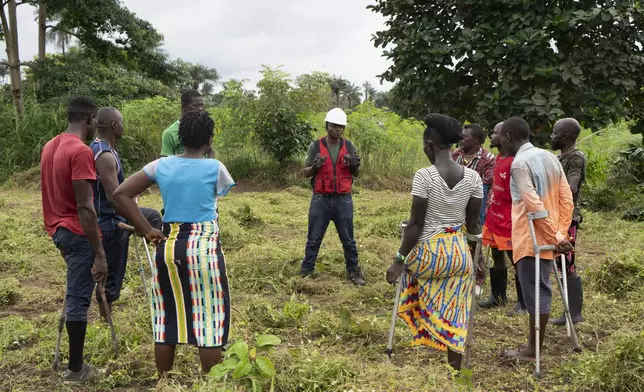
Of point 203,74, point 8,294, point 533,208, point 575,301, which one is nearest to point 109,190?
point 8,294

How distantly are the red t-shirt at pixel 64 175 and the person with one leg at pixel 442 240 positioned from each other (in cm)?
194

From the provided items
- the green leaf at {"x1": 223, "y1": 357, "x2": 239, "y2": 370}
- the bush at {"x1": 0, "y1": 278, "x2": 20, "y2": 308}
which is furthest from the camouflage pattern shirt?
the bush at {"x1": 0, "y1": 278, "x2": 20, "y2": 308}

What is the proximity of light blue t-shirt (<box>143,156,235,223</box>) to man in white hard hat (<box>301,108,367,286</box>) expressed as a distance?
2.68 m

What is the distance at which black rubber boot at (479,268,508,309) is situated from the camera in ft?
17.2

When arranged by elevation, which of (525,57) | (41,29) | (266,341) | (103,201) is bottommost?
(266,341)

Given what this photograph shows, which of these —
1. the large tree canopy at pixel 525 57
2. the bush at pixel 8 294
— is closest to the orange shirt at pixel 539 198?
the large tree canopy at pixel 525 57

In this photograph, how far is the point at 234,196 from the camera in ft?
41.4

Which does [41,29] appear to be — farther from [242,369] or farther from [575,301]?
[242,369]

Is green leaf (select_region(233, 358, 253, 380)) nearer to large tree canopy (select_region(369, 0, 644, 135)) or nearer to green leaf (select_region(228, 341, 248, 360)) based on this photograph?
green leaf (select_region(228, 341, 248, 360))

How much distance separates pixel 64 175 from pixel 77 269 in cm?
58

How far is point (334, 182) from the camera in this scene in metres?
5.71

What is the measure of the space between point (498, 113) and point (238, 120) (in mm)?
9823

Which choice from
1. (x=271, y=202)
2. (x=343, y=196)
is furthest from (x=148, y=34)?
(x=343, y=196)

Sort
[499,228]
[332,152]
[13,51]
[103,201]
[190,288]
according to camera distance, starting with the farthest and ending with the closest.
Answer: [13,51], [332,152], [499,228], [103,201], [190,288]
